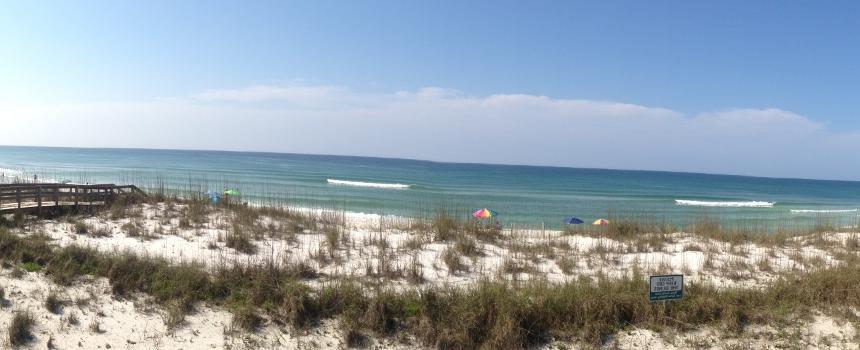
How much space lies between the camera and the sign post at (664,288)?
665cm

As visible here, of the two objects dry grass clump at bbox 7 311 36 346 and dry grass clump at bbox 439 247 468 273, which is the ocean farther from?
dry grass clump at bbox 7 311 36 346

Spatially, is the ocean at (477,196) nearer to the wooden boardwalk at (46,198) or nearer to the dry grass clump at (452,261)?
the wooden boardwalk at (46,198)

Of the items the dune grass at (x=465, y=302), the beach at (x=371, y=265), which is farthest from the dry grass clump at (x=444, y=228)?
the dune grass at (x=465, y=302)

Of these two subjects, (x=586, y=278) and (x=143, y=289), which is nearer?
(x=143, y=289)

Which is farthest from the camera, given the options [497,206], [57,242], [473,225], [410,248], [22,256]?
[497,206]

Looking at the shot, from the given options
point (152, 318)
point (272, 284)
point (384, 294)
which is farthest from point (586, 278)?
point (152, 318)

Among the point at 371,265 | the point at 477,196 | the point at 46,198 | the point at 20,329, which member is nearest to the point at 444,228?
the point at 371,265

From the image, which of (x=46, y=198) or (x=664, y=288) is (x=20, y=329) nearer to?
(x=664, y=288)

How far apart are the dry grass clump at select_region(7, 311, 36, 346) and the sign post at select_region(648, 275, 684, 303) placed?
780 centimetres

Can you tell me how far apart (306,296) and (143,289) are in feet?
8.22

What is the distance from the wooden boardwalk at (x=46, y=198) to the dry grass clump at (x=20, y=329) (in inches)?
288

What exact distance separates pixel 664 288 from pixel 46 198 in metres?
15.4

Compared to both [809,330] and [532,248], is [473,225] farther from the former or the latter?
[809,330]

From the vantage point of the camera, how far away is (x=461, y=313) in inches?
263
